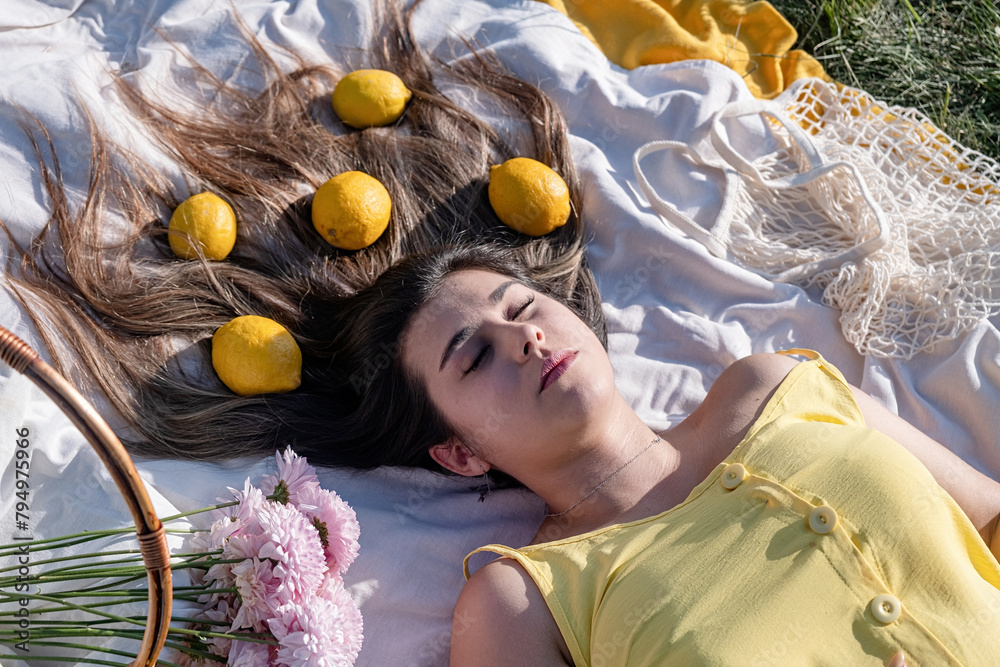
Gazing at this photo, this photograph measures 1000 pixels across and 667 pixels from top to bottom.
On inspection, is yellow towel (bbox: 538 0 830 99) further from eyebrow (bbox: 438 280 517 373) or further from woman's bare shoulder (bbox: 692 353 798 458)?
eyebrow (bbox: 438 280 517 373)

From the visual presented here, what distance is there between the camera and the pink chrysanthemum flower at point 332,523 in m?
2.02

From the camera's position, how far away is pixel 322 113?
329 cm

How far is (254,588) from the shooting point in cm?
181

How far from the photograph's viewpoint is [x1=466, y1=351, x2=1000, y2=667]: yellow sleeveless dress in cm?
187

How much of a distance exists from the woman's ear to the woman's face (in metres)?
0.04

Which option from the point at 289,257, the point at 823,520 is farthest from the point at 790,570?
the point at 289,257

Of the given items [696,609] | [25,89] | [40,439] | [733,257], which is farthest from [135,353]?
[733,257]

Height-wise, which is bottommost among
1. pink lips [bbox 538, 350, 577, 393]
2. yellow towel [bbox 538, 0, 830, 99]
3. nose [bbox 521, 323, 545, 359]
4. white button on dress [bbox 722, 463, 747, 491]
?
white button on dress [bbox 722, 463, 747, 491]

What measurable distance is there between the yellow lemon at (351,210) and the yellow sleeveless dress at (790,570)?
125cm

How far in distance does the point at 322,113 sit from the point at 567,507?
1.89 meters

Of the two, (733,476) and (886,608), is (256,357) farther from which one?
(886,608)

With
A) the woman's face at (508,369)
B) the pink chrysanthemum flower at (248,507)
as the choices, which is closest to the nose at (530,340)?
the woman's face at (508,369)

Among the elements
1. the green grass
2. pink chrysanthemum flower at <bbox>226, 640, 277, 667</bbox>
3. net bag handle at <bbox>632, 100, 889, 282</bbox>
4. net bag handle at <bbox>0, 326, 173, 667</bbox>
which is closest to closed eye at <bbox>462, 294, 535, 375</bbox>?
pink chrysanthemum flower at <bbox>226, 640, 277, 667</bbox>

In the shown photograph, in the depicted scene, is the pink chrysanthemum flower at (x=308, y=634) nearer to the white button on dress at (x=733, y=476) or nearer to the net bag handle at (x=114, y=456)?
the net bag handle at (x=114, y=456)
